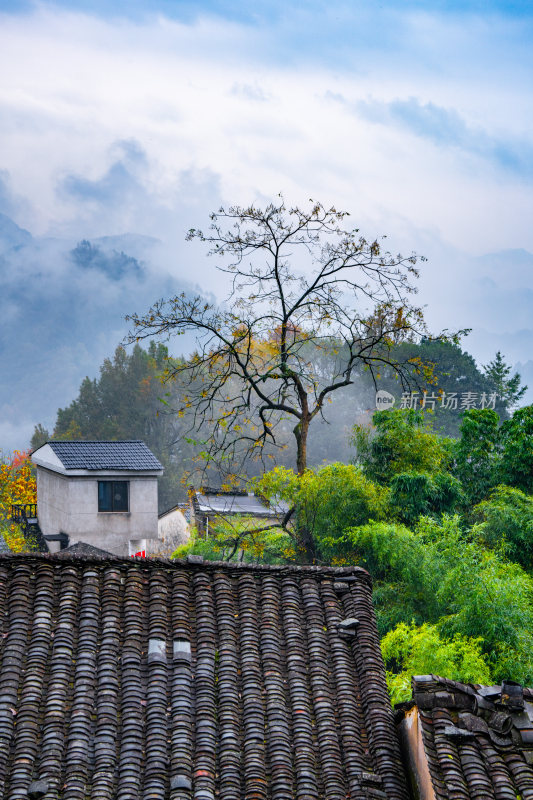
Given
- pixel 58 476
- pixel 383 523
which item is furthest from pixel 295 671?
pixel 58 476

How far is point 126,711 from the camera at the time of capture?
5621 mm

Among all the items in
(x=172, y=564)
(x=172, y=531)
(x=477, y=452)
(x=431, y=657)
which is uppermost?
(x=172, y=564)

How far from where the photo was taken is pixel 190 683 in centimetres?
595

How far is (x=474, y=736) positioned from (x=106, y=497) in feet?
58.9

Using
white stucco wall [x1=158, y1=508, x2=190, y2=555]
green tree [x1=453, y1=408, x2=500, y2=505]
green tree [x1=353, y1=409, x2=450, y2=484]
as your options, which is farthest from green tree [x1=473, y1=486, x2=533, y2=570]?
white stucco wall [x1=158, y1=508, x2=190, y2=555]

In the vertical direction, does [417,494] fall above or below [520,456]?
below

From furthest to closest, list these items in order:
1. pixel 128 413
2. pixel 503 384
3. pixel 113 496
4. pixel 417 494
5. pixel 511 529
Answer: pixel 128 413
pixel 503 384
pixel 113 496
pixel 417 494
pixel 511 529

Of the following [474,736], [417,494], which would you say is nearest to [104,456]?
[417,494]

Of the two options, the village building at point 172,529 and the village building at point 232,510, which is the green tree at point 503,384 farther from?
the village building at point 172,529

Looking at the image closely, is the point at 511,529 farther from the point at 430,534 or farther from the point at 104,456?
the point at 104,456

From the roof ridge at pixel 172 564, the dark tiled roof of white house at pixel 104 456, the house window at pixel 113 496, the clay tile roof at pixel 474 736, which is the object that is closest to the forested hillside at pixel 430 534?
the house window at pixel 113 496

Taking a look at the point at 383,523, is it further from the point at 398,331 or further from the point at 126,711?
the point at 126,711

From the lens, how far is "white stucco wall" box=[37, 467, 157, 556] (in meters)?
22.2

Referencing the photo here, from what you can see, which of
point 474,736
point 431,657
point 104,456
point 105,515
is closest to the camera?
point 474,736
